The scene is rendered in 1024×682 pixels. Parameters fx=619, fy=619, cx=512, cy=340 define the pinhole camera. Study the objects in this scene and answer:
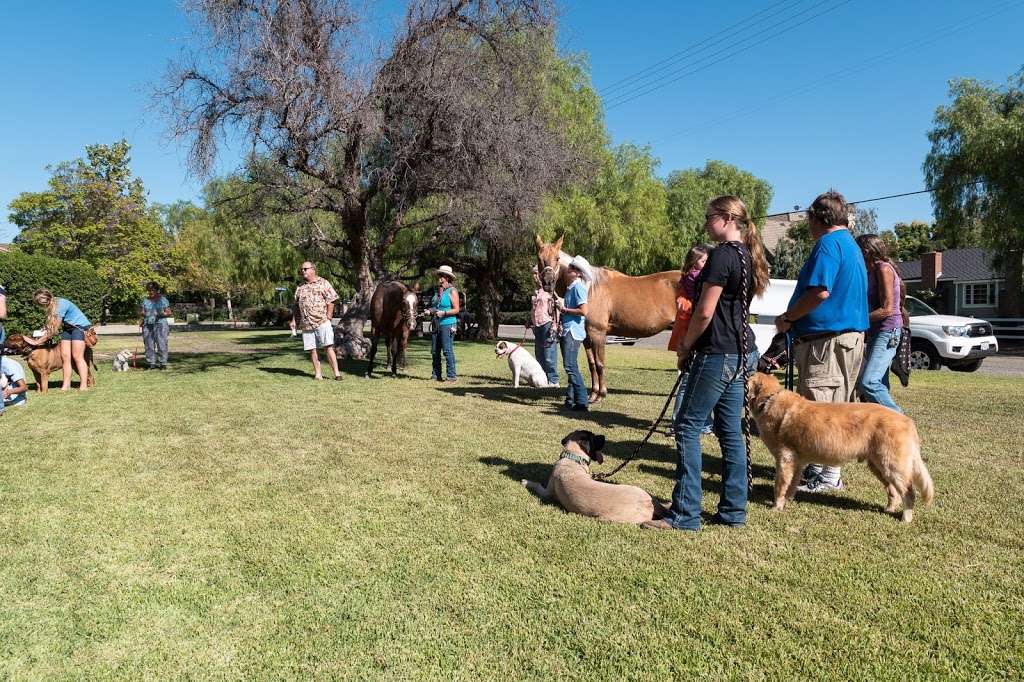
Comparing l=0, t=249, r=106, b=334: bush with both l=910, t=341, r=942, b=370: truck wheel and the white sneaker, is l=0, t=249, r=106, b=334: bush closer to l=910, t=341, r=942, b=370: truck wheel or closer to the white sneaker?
the white sneaker

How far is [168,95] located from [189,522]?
12069 mm

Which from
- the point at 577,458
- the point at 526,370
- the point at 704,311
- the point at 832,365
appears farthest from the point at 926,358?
the point at 704,311

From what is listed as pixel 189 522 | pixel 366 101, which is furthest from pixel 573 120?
pixel 189 522

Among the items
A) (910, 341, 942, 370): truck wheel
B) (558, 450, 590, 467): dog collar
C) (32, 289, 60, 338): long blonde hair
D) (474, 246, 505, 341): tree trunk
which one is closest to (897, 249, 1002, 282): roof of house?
(474, 246, 505, 341): tree trunk

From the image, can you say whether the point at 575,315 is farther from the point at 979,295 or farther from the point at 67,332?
the point at 979,295

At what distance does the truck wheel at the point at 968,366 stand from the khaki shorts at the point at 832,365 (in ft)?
41.8

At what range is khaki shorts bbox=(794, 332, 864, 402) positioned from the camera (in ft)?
15.6

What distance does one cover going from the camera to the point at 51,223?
115ft

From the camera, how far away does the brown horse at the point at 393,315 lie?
41.5ft

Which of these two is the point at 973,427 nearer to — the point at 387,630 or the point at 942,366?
the point at 387,630

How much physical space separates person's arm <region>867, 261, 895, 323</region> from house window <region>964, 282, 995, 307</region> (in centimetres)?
4500

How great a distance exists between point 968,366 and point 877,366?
471 inches

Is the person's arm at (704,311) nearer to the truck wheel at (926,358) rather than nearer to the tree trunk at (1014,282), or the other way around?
the truck wheel at (926,358)

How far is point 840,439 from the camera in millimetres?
4344
